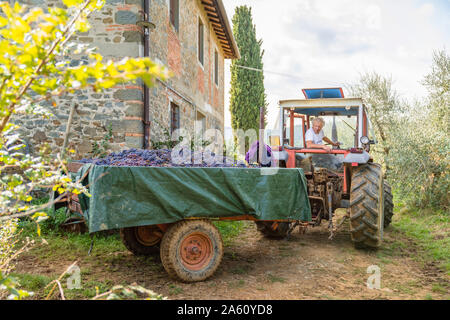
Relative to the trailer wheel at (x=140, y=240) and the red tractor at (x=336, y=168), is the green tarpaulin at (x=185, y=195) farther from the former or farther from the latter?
the trailer wheel at (x=140, y=240)

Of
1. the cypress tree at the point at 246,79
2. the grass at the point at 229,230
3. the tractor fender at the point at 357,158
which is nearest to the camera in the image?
the tractor fender at the point at 357,158

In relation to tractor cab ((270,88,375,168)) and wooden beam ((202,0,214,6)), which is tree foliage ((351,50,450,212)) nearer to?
tractor cab ((270,88,375,168))

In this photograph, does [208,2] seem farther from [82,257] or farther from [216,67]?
[82,257]

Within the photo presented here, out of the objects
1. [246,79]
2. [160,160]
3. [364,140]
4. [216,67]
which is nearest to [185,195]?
[160,160]

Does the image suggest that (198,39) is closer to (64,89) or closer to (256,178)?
(256,178)

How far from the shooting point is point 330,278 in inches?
160

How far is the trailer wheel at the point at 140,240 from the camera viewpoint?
468 centimetres

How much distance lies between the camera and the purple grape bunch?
15.1 feet

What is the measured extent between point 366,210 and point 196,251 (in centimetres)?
254

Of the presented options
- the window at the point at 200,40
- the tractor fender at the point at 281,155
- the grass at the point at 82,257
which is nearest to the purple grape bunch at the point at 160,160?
the tractor fender at the point at 281,155

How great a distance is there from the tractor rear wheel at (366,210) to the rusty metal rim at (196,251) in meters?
2.23

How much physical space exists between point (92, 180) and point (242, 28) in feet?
60.7

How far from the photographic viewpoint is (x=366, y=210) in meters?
4.87
